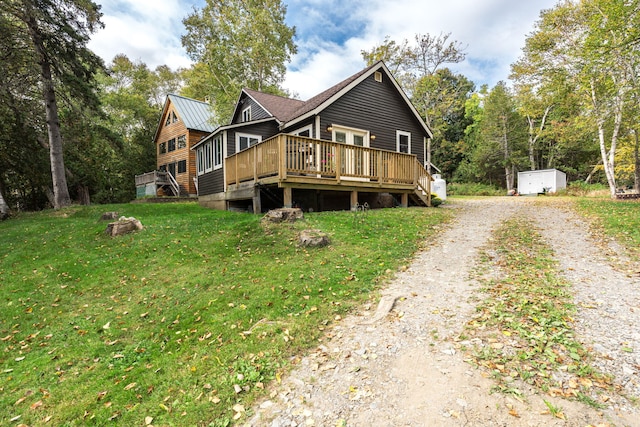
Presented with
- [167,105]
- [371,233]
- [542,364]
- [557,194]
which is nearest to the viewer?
[542,364]

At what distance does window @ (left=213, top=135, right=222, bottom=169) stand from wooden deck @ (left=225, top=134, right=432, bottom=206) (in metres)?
2.46

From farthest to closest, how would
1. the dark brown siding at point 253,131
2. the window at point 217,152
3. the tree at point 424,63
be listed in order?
the tree at point 424,63 → the window at point 217,152 → the dark brown siding at point 253,131

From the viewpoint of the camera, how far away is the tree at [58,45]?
1245cm

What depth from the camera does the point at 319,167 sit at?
9.51 meters

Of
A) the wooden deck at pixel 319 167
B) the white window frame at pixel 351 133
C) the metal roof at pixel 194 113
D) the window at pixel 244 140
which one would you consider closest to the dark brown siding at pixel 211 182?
the window at pixel 244 140

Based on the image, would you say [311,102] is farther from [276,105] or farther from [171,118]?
[171,118]

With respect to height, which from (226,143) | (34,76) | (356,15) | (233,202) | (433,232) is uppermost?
(356,15)

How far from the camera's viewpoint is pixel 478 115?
107 ft

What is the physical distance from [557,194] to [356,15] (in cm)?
2059

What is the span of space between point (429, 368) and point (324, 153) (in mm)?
7868

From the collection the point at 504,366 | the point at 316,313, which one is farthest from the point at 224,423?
the point at 504,366

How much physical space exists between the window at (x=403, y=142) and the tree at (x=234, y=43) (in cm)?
1482

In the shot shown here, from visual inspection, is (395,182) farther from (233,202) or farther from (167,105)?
(167,105)

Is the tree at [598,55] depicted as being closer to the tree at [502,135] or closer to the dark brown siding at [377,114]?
the tree at [502,135]
